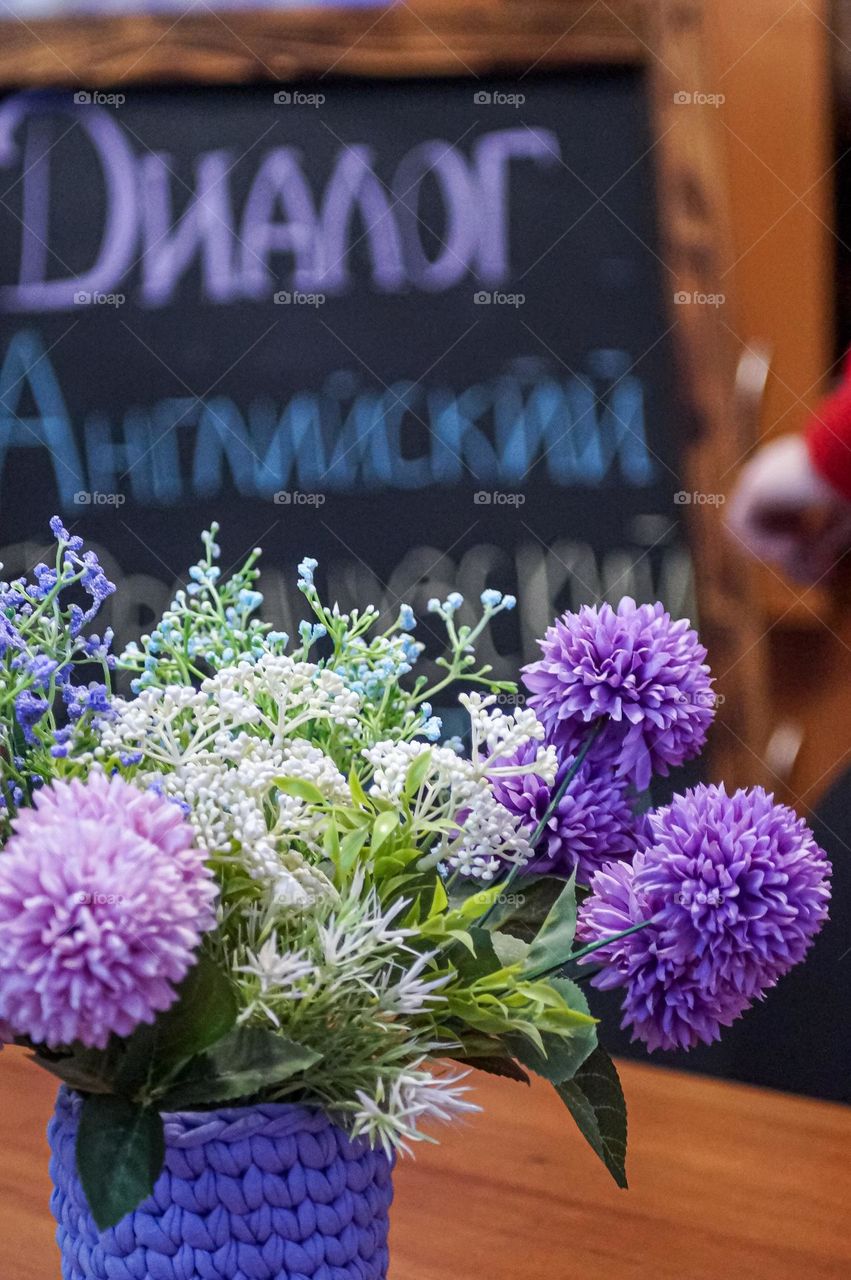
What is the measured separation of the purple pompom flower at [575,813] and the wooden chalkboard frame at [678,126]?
4.58ft

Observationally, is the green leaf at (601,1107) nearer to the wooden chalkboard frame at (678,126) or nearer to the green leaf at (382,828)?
the green leaf at (382,828)

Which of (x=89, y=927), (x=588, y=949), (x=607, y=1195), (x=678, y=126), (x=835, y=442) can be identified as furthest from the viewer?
(x=678, y=126)

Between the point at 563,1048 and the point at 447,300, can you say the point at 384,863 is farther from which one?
the point at 447,300

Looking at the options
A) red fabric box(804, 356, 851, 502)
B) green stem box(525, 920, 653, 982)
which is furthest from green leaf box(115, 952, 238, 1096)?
red fabric box(804, 356, 851, 502)

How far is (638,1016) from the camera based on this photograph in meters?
0.45

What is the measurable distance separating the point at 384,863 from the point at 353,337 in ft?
5.19

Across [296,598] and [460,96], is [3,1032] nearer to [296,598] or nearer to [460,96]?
[296,598]

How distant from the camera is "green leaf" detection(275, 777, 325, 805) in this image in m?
0.42

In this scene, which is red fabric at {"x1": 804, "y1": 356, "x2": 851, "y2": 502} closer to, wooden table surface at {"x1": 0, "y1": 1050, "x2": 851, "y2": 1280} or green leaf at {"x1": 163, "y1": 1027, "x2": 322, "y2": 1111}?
wooden table surface at {"x1": 0, "y1": 1050, "x2": 851, "y2": 1280}

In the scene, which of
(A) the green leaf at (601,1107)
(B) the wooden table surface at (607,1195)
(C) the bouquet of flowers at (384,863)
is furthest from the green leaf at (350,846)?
(B) the wooden table surface at (607,1195)

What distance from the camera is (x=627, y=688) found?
1.56 ft

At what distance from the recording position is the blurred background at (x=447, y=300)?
1.85 m

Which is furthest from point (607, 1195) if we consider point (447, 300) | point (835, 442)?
point (447, 300)

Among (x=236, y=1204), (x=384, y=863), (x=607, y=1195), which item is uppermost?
(x=384, y=863)
